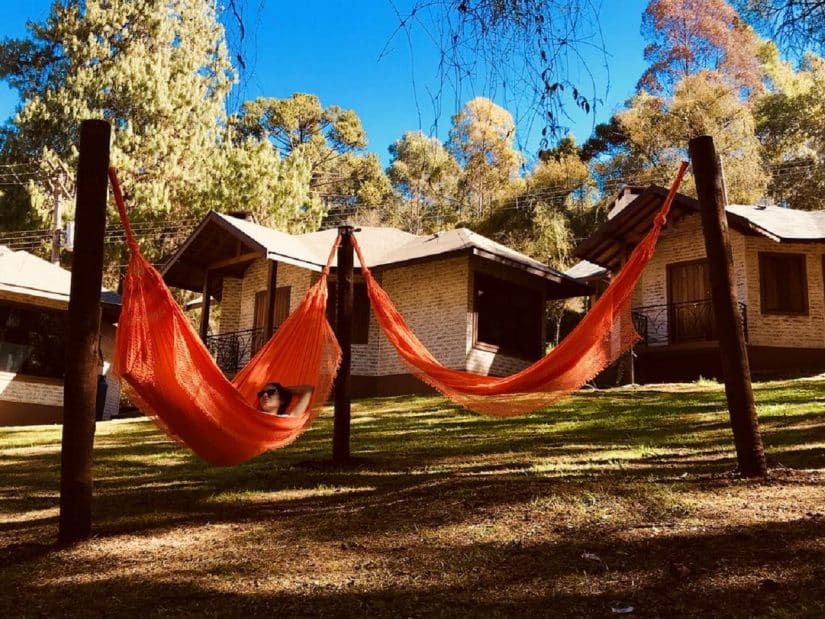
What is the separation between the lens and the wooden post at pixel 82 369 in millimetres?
4039

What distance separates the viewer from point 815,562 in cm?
314

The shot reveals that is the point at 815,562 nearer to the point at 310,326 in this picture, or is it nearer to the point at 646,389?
the point at 310,326

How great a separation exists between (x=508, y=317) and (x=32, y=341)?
367 inches

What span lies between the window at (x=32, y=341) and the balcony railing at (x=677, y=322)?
37.3 feet

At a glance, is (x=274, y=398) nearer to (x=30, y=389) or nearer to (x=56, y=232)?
(x=30, y=389)

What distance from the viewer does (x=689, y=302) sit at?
13.9 meters

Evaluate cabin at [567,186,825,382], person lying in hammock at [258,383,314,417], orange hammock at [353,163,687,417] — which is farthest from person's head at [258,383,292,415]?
cabin at [567,186,825,382]

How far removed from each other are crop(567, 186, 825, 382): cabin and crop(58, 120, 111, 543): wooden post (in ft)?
36.2

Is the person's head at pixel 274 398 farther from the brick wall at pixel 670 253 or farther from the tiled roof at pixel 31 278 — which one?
the brick wall at pixel 670 253

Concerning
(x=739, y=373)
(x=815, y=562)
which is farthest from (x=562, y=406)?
(x=815, y=562)

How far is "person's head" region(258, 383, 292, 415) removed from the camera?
6395mm

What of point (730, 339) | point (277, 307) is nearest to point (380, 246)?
point (277, 307)

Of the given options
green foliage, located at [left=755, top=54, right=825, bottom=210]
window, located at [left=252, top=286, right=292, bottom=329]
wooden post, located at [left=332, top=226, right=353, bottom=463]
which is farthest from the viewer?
green foliage, located at [left=755, top=54, right=825, bottom=210]

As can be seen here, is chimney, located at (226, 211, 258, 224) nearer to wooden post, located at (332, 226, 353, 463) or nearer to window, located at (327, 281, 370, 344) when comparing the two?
window, located at (327, 281, 370, 344)
